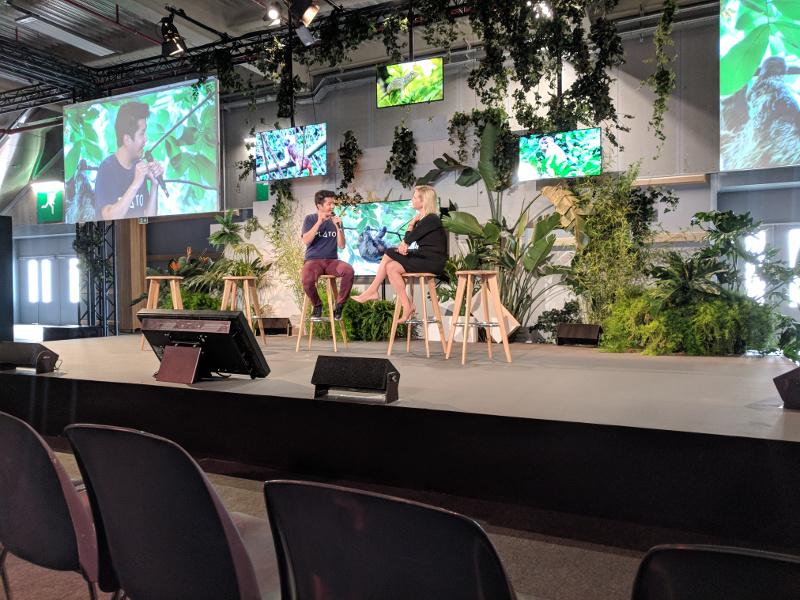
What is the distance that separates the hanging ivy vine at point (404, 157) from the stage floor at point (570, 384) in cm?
333

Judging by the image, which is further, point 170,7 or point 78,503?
point 170,7

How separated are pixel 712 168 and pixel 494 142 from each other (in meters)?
2.50

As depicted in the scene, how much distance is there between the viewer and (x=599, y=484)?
1930mm

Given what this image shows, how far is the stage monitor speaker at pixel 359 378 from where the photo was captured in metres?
2.29

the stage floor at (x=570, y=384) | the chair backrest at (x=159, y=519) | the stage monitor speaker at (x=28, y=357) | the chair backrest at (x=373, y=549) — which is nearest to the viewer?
the chair backrest at (x=373, y=549)

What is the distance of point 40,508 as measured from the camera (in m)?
1.36

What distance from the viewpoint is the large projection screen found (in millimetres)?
5602

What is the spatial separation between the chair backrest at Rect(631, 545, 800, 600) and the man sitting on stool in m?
4.29

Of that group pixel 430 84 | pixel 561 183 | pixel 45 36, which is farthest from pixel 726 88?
pixel 45 36

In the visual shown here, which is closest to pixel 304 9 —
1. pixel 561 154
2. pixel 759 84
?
pixel 561 154

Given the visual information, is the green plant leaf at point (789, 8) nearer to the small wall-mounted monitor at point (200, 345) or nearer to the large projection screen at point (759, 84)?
the large projection screen at point (759, 84)

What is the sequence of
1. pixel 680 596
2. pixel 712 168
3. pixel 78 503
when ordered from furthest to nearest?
pixel 712 168, pixel 78 503, pixel 680 596

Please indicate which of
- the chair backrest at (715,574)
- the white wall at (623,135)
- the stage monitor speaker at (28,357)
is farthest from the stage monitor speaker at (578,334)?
the chair backrest at (715,574)

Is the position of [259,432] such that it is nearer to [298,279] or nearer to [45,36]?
[298,279]
